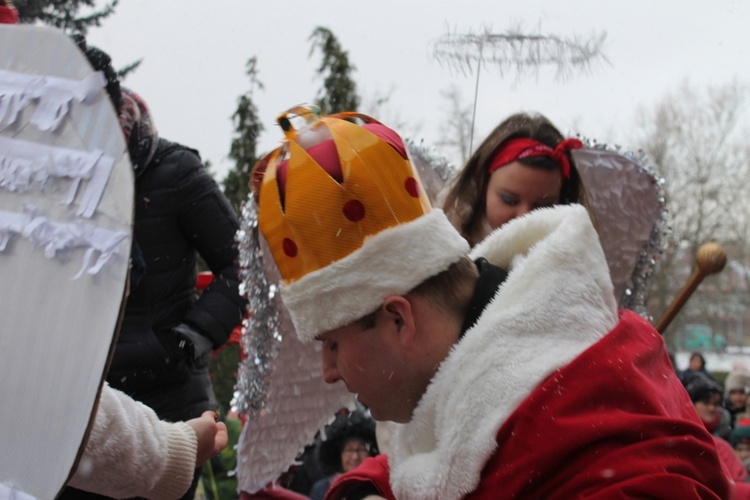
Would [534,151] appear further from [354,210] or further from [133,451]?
[133,451]

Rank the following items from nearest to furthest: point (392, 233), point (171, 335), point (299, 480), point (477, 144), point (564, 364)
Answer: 1. point (564, 364)
2. point (392, 233)
3. point (171, 335)
4. point (477, 144)
5. point (299, 480)

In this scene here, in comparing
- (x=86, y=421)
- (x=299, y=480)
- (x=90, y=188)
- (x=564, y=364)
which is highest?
(x=90, y=188)

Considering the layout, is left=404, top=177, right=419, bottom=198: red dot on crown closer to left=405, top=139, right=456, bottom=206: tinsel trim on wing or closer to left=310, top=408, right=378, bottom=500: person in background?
left=405, top=139, right=456, bottom=206: tinsel trim on wing

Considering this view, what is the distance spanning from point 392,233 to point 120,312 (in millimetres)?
456

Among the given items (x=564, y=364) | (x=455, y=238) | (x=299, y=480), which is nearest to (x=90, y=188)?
(x=455, y=238)

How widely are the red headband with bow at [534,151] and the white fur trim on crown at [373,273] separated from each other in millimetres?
1179

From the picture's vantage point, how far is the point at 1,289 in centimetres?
141

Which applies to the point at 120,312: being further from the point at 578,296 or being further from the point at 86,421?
the point at 578,296

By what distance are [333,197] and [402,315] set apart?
0.72 feet

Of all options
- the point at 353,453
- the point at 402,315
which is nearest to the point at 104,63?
the point at 402,315

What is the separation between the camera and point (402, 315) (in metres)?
1.49

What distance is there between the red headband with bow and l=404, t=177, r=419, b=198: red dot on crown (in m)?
1.12

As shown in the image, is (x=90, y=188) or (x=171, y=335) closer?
(x=90, y=188)

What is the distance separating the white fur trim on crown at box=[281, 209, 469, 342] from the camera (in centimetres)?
149
